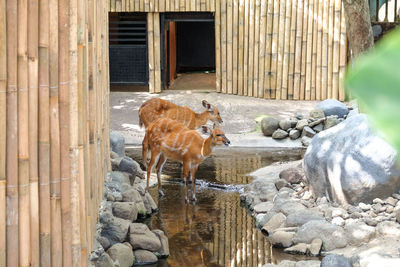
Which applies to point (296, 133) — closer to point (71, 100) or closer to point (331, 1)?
point (331, 1)

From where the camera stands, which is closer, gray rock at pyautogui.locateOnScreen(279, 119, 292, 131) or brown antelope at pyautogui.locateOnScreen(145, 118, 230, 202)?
brown antelope at pyautogui.locateOnScreen(145, 118, 230, 202)

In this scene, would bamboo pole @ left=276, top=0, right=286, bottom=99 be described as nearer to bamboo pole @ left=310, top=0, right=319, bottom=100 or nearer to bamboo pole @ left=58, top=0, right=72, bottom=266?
bamboo pole @ left=310, top=0, right=319, bottom=100

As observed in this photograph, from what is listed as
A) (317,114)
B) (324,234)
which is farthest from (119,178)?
(317,114)

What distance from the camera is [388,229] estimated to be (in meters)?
6.17

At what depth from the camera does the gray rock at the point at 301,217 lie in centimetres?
670

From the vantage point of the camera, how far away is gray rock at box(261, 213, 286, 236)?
267 inches

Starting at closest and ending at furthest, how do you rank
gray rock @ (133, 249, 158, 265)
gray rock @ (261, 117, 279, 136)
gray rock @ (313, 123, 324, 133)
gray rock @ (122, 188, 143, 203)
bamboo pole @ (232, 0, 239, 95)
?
gray rock @ (133, 249, 158, 265) → gray rock @ (122, 188, 143, 203) → gray rock @ (313, 123, 324, 133) → gray rock @ (261, 117, 279, 136) → bamboo pole @ (232, 0, 239, 95)

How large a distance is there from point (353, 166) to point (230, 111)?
679 cm

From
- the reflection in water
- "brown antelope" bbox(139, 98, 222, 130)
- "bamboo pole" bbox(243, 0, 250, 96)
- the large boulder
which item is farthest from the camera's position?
"bamboo pole" bbox(243, 0, 250, 96)

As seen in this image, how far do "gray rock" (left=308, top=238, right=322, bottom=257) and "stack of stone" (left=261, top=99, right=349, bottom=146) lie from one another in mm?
5398

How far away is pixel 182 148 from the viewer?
25.2 feet

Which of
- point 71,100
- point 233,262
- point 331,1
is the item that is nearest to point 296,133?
point 331,1

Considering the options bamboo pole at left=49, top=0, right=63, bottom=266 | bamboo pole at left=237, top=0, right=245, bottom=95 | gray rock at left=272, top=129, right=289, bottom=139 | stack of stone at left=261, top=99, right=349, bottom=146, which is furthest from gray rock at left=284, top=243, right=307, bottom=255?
bamboo pole at left=237, top=0, right=245, bottom=95

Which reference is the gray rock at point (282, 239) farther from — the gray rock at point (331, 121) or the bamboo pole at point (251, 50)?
the bamboo pole at point (251, 50)
